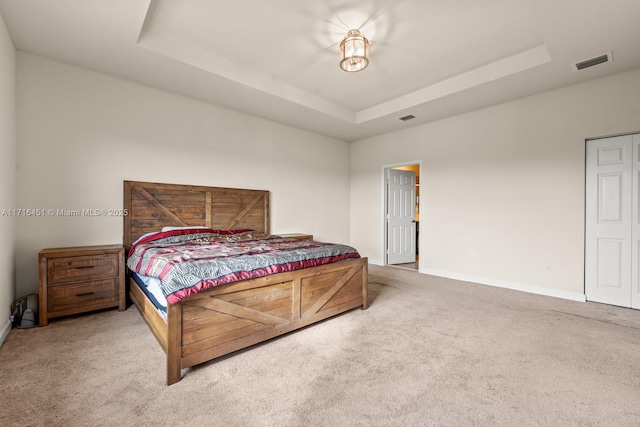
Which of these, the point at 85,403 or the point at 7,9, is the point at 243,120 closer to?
the point at 7,9

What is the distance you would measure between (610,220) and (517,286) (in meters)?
1.31

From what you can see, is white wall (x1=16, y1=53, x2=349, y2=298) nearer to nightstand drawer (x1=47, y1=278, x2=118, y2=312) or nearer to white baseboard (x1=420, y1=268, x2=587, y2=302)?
nightstand drawer (x1=47, y1=278, x2=118, y2=312)

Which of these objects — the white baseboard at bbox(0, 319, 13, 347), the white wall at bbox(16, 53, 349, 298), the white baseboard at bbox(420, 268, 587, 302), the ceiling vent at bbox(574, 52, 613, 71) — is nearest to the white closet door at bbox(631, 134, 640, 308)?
the white baseboard at bbox(420, 268, 587, 302)

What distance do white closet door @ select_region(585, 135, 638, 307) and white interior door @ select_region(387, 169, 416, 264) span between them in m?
2.91

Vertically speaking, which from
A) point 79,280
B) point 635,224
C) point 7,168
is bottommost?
point 79,280

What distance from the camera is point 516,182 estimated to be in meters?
3.99

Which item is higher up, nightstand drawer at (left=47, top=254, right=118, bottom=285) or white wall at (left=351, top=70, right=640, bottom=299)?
white wall at (left=351, top=70, right=640, bottom=299)

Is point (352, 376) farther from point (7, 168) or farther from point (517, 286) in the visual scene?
point (7, 168)

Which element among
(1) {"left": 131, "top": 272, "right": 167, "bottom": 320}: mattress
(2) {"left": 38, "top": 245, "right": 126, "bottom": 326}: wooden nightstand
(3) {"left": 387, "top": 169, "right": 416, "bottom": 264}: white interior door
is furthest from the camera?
(3) {"left": 387, "top": 169, "right": 416, "bottom": 264}: white interior door

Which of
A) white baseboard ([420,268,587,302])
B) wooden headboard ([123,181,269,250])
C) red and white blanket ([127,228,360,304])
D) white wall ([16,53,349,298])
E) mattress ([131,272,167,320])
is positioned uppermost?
white wall ([16,53,349,298])

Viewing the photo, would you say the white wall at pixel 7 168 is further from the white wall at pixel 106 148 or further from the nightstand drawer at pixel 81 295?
the nightstand drawer at pixel 81 295

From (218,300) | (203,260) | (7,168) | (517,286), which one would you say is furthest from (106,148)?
(517,286)

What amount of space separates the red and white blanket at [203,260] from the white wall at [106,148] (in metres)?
0.82

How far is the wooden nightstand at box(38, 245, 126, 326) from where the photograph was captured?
263 centimetres
